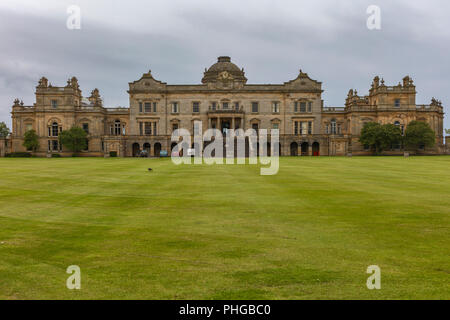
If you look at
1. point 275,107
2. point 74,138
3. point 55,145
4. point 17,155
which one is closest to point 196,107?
point 275,107

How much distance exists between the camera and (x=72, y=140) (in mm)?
84812

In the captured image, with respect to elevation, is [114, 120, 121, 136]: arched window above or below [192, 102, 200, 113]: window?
below

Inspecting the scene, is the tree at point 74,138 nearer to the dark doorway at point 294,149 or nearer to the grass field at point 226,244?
the dark doorway at point 294,149

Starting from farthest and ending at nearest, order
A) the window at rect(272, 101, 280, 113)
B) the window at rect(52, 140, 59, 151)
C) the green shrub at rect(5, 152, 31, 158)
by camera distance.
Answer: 1. the window at rect(52, 140, 59, 151)
2. the window at rect(272, 101, 280, 113)
3. the green shrub at rect(5, 152, 31, 158)

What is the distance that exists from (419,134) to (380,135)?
8628mm

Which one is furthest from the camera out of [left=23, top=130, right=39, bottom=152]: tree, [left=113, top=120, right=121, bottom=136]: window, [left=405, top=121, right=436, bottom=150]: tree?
[left=113, top=120, right=121, bottom=136]: window

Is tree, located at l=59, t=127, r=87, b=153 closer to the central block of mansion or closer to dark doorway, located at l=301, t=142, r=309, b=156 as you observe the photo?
the central block of mansion

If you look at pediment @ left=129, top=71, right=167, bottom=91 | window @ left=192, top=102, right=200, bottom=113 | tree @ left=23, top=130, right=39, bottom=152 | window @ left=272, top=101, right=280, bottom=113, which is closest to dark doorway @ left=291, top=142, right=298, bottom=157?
window @ left=272, top=101, right=280, bottom=113

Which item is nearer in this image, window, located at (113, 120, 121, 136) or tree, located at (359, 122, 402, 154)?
tree, located at (359, 122, 402, 154)

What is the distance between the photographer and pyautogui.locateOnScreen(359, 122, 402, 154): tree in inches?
3189

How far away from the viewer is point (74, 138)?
84.2 metres

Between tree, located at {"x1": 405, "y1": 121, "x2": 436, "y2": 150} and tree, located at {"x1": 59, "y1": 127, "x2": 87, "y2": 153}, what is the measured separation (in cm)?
6987

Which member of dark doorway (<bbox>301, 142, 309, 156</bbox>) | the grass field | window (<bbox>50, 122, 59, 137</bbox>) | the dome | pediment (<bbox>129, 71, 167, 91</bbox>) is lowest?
the grass field

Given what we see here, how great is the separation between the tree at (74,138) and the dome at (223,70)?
106ft
